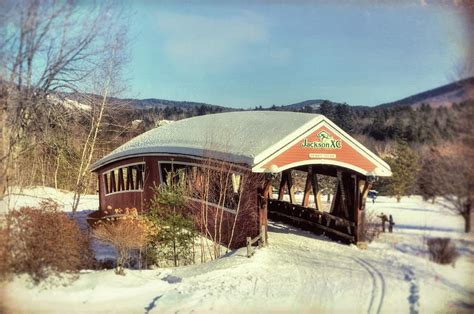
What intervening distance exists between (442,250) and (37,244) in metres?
5.24

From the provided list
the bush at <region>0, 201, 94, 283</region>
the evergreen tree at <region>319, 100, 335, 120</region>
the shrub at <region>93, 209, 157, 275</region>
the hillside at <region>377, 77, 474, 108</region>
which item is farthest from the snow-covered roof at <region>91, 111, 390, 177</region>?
the bush at <region>0, 201, 94, 283</region>

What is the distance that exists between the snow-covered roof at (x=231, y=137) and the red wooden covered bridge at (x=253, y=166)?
2cm

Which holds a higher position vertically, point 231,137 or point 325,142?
point 231,137

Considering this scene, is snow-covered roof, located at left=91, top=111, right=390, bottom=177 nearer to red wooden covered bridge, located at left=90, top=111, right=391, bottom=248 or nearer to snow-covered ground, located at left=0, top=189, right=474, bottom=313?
red wooden covered bridge, located at left=90, top=111, right=391, bottom=248

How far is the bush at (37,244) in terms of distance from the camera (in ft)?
19.3

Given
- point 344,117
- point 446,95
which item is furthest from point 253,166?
point 446,95

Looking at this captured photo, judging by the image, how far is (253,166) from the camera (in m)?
8.38

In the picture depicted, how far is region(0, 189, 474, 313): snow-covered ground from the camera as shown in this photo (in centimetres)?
554

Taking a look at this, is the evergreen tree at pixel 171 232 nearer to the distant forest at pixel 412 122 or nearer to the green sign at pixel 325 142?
the green sign at pixel 325 142

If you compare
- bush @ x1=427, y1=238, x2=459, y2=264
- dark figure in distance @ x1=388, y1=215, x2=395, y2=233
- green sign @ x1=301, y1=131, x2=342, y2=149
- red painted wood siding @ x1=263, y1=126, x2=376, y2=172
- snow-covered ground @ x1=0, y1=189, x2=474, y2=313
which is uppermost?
green sign @ x1=301, y1=131, x2=342, y2=149

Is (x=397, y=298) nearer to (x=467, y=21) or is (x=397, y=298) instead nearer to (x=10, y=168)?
(x=467, y=21)

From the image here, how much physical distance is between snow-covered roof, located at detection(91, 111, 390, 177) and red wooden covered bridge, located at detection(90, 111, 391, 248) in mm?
19

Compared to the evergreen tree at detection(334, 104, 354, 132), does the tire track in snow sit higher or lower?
lower

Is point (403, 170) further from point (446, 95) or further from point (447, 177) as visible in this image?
point (446, 95)
